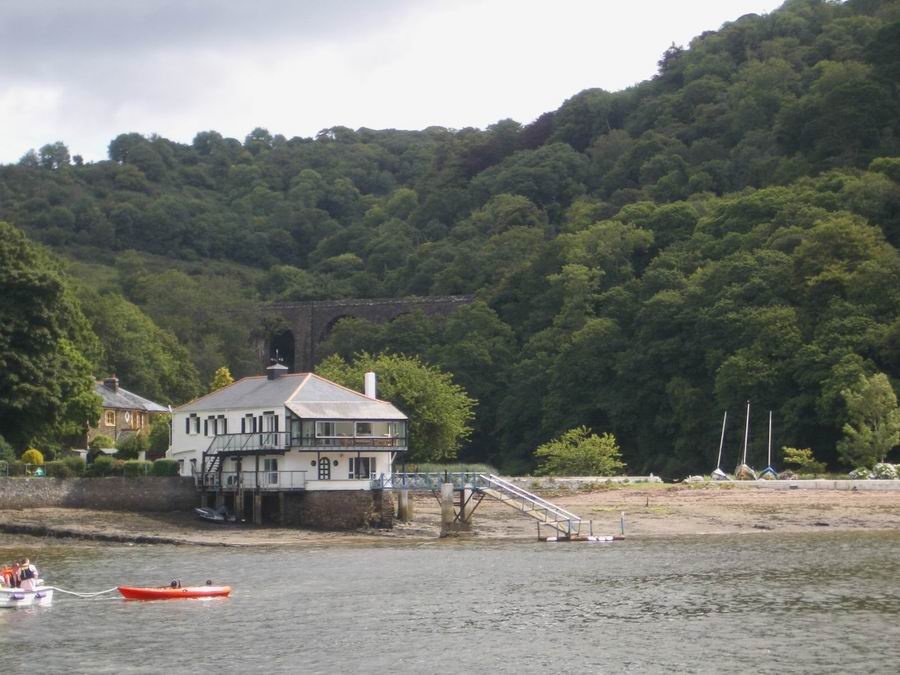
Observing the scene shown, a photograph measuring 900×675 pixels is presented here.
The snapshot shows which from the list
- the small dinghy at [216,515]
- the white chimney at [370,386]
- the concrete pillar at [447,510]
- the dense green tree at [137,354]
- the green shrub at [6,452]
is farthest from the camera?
the dense green tree at [137,354]

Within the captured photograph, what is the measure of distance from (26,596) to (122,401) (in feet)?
182

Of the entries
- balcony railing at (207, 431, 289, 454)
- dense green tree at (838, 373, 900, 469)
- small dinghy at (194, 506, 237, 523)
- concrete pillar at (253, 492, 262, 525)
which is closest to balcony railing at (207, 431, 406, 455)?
balcony railing at (207, 431, 289, 454)

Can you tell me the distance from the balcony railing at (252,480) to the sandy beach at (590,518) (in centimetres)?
196

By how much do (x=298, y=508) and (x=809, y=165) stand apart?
235 ft

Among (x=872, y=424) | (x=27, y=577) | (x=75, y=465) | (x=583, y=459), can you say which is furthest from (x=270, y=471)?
(x=872, y=424)

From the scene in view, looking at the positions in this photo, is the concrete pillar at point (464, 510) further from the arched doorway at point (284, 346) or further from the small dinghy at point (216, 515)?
the arched doorway at point (284, 346)

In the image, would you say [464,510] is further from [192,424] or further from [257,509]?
[192,424]

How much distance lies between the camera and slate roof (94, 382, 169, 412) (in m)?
96.1

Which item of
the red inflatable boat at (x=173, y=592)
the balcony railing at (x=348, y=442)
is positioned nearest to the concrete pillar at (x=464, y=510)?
the balcony railing at (x=348, y=442)

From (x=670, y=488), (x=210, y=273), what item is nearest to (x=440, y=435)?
(x=670, y=488)

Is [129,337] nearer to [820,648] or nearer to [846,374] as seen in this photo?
[846,374]

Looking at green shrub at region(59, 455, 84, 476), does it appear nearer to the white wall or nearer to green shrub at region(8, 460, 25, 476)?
green shrub at region(8, 460, 25, 476)

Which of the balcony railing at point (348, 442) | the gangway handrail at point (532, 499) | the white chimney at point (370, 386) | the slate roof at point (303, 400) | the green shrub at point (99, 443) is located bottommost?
the gangway handrail at point (532, 499)

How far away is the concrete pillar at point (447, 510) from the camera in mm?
61719
